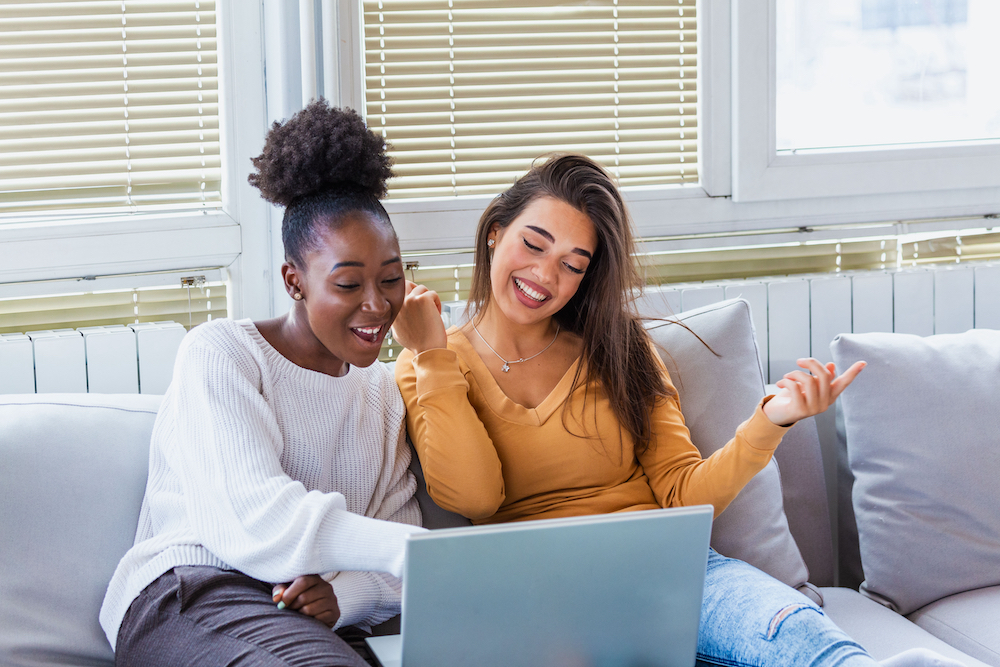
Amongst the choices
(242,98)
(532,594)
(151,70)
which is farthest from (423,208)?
(532,594)

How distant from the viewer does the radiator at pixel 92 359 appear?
1.51m

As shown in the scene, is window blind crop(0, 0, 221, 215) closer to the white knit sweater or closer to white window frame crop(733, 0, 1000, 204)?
the white knit sweater

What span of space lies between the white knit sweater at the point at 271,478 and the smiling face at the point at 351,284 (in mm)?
77

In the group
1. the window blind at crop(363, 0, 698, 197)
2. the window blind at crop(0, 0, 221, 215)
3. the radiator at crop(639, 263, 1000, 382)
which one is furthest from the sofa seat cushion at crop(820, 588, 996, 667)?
the window blind at crop(0, 0, 221, 215)

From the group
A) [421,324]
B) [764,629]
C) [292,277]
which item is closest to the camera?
[764,629]

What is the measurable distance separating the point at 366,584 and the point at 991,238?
1774mm

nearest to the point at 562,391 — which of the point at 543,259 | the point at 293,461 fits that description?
the point at 543,259

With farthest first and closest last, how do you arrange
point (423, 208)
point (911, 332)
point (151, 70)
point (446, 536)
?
point (911, 332), point (423, 208), point (151, 70), point (446, 536)

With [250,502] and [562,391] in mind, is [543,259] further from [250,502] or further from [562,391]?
[250,502]

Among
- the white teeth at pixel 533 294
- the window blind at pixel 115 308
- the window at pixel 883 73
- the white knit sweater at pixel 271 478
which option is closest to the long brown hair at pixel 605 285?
the white teeth at pixel 533 294

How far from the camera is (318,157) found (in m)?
1.24

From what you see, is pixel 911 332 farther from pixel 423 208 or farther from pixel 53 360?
pixel 53 360

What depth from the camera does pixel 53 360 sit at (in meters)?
1.52

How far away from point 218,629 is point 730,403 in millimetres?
930
